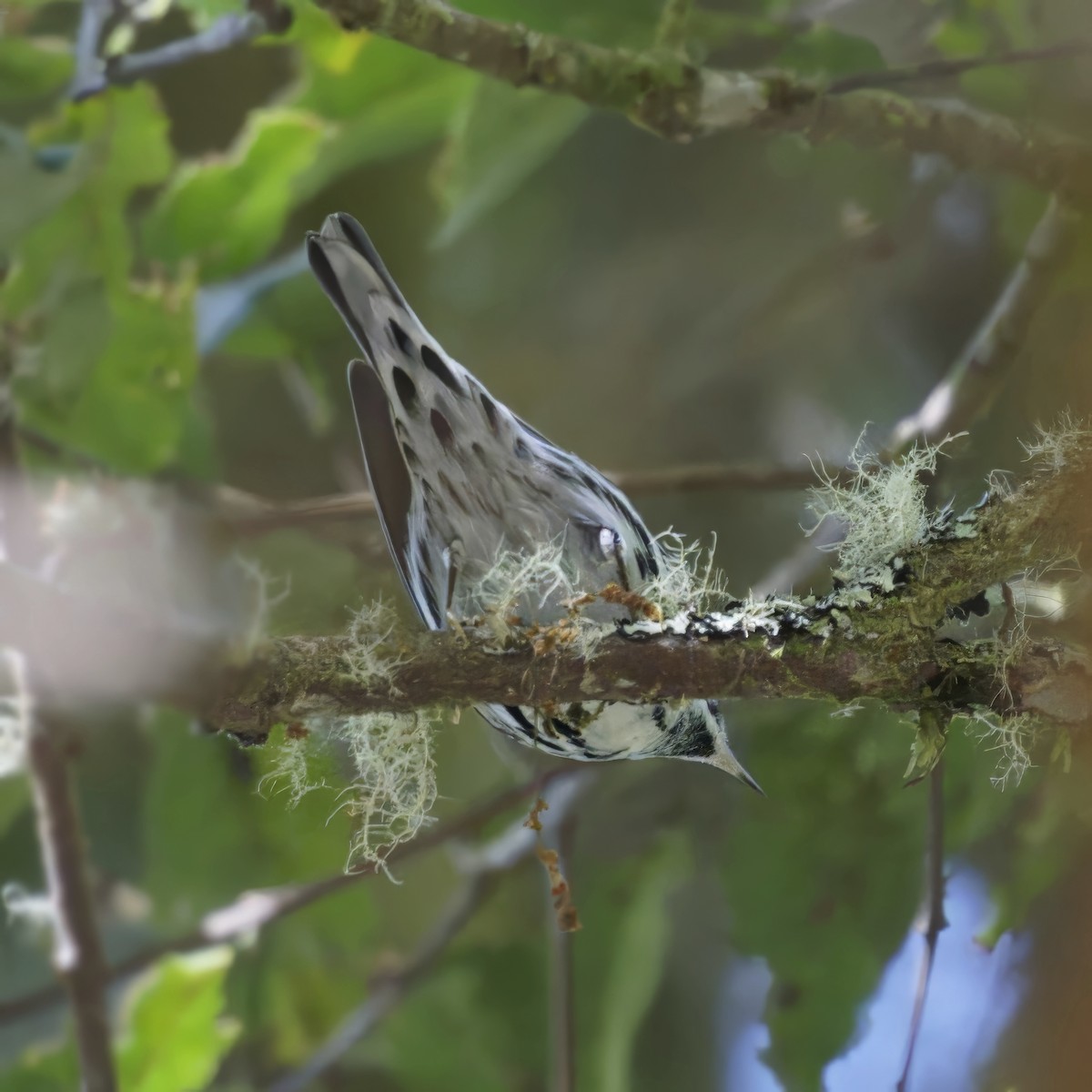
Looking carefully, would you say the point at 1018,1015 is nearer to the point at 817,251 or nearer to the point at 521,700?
the point at 521,700

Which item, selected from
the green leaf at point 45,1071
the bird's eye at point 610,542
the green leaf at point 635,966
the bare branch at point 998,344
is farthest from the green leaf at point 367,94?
the green leaf at point 45,1071

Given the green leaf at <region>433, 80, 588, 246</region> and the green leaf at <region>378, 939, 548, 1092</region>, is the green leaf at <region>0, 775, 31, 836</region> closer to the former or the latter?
the green leaf at <region>378, 939, 548, 1092</region>

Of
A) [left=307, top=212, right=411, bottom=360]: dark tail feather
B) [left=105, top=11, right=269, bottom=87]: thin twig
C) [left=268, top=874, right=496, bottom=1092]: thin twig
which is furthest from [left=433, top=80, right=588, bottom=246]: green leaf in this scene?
[left=268, top=874, right=496, bottom=1092]: thin twig

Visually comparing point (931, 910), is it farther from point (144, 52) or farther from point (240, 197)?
point (144, 52)

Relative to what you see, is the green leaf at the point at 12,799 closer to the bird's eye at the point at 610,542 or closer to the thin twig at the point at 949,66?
the bird's eye at the point at 610,542

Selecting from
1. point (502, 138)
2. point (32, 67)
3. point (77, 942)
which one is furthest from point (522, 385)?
point (77, 942)

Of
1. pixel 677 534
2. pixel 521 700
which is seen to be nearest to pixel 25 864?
pixel 521 700
